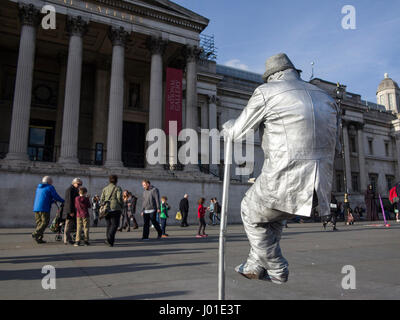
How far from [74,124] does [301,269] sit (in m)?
15.8

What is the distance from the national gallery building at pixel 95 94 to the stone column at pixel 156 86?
64mm

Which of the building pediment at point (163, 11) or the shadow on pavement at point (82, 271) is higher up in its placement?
the building pediment at point (163, 11)

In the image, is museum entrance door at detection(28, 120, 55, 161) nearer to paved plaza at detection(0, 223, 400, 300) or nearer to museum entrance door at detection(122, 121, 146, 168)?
museum entrance door at detection(122, 121, 146, 168)

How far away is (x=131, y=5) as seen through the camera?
1961cm

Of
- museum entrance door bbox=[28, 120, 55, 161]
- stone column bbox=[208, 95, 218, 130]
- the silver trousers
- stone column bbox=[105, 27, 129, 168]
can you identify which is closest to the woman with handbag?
the silver trousers

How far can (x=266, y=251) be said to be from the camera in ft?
10.0

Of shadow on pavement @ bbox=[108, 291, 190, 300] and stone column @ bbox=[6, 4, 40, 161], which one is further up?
stone column @ bbox=[6, 4, 40, 161]

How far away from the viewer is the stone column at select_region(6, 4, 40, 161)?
16.0 m

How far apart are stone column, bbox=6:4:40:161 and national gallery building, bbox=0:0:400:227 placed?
5 cm

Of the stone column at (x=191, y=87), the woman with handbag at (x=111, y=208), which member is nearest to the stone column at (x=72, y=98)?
the stone column at (x=191, y=87)

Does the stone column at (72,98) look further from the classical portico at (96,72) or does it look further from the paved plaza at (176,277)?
the paved plaza at (176,277)

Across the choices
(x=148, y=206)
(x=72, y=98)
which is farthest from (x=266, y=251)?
(x=72, y=98)

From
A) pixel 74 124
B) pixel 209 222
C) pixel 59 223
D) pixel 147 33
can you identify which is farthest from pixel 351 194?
pixel 59 223

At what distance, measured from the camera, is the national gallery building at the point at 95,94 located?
53.7 feet
